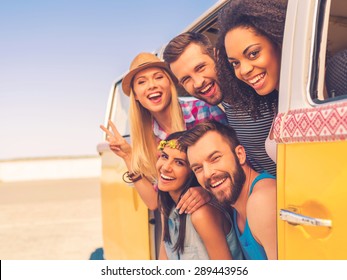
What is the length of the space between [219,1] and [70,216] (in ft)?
27.0

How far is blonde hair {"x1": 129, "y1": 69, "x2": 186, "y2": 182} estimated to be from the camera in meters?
2.76

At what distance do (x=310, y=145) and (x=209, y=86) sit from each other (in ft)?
2.68

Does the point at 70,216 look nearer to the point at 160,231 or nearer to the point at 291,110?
the point at 160,231

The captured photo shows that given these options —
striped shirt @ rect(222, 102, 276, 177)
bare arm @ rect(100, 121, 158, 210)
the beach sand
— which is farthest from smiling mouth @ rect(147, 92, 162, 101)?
the beach sand

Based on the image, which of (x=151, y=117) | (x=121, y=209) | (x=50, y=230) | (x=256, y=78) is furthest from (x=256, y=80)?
(x=50, y=230)

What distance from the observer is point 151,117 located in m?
2.88

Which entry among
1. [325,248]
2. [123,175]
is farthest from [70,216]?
[325,248]

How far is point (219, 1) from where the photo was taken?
7.86 ft

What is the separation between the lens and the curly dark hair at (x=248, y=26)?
6.39 feet

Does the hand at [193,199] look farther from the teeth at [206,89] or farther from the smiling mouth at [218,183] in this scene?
the teeth at [206,89]

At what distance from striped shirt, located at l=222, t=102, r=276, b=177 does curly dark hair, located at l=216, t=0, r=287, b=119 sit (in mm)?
30

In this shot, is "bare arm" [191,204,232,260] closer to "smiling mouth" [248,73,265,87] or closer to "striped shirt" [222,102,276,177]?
"striped shirt" [222,102,276,177]

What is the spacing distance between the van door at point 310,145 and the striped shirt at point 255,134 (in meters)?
0.20

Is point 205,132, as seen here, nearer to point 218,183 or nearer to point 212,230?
point 218,183
